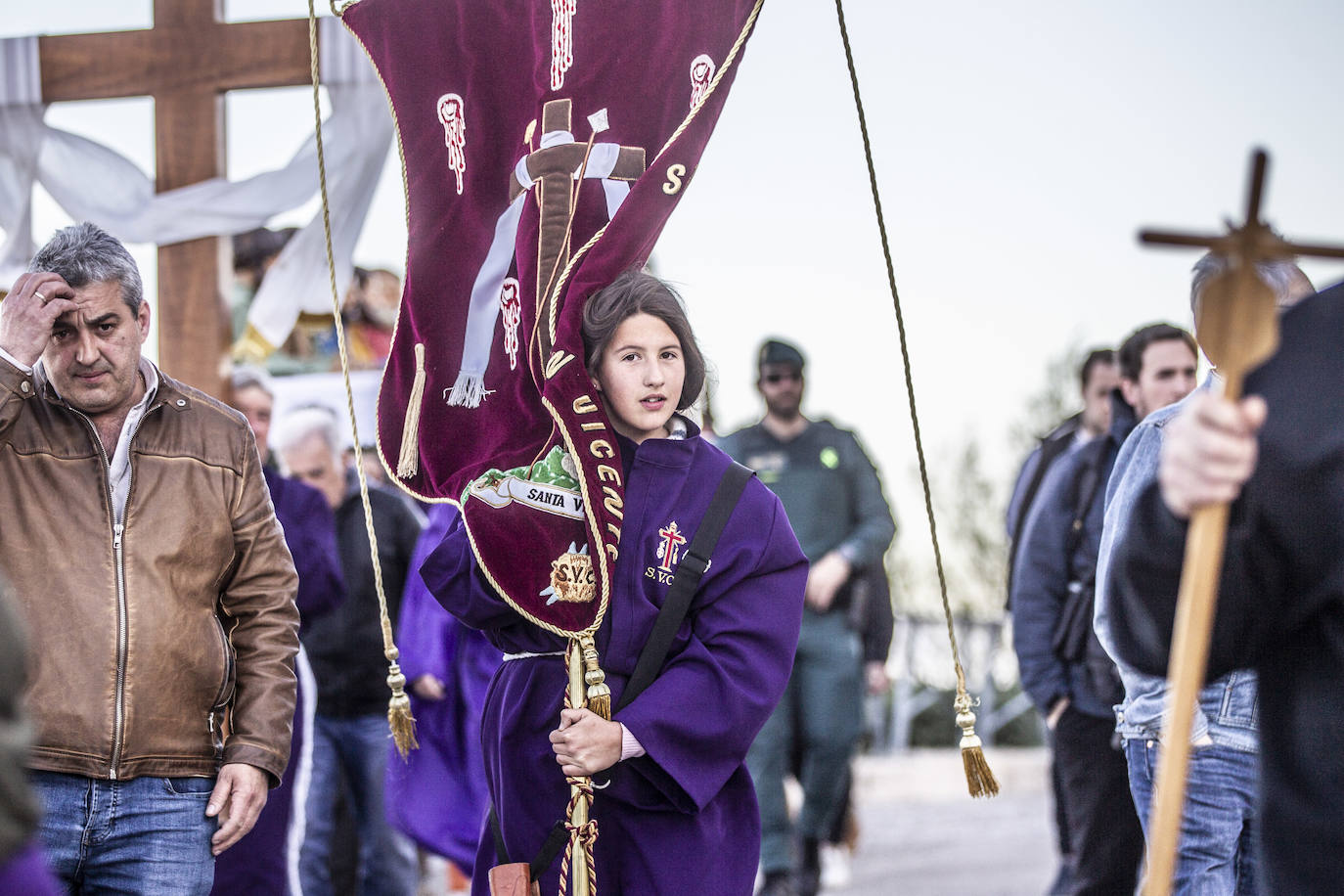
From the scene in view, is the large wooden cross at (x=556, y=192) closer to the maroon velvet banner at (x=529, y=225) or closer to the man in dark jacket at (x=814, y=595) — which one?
the maroon velvet banner at (x=529, y=225)

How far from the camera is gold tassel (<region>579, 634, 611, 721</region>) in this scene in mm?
3082

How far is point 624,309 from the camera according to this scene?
3.34 metres

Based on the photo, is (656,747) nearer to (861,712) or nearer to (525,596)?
(525,596)

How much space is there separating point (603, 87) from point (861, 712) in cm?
376

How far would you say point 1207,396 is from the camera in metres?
1.83

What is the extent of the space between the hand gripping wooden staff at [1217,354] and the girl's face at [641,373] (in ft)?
5.48

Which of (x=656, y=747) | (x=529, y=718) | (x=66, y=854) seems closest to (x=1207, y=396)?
(x=656, y=747)

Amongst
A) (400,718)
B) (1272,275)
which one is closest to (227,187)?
(400,718)

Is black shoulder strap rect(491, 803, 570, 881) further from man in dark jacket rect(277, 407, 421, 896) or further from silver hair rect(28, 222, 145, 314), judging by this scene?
man in dark jacket rect(277, 407, 421, 896)

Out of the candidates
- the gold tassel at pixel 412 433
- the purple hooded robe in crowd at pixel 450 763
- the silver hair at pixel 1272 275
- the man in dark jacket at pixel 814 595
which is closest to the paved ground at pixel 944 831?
the man in dark jacket at pixel 814 595

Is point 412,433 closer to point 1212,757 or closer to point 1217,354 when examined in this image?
point 1212,757

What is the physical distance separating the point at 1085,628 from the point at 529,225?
2.32 m

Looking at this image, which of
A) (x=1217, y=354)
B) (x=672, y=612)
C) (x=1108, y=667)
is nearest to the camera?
(x=1217, y=354)

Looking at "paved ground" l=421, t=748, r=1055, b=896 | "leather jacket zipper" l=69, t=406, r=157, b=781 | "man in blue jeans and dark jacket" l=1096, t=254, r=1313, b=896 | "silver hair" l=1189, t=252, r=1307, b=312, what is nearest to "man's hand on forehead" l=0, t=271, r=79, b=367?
"leather jacket zipper" l=69, t=406, r=157, b=781
